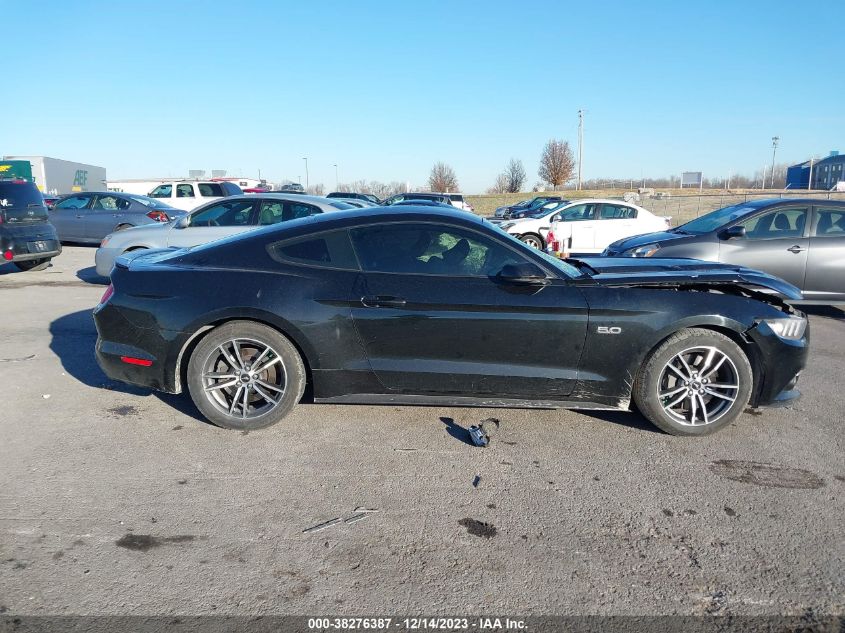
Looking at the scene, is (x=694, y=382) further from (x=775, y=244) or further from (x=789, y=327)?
(x=775, y=244)

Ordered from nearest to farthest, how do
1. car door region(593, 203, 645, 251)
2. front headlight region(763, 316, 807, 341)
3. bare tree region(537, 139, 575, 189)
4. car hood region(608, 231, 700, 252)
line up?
front headlight region(763, 316, 807, 341), car hood region(608, 231, 700, 252), car door region(593, 203, 645, 251), bare tree region(537, 139, 575, 189)

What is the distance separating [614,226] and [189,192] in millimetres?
14493

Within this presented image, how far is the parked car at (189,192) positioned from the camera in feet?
68.8

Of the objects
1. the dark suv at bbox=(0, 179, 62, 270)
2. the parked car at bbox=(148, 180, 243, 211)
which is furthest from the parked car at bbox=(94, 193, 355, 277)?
the parked car at bbox=(148, 180, 243, 211)

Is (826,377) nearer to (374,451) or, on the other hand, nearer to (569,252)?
(374,451)

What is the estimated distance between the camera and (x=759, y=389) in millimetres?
4203

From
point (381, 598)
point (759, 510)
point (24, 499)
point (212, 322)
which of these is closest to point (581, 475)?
point (759, 510)

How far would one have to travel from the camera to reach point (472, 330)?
13.4 ft

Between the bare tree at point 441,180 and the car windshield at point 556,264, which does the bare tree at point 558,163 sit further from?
the car windshield at point 556,264

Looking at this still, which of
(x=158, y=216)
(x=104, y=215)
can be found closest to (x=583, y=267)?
(x=158, y=216)

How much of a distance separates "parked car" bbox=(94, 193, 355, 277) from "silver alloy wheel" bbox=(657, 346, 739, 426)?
6.32m

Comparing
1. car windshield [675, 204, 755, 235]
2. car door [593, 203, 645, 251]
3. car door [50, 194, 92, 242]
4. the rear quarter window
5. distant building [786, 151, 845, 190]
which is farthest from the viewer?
distant building [786, 151, 845, 190]

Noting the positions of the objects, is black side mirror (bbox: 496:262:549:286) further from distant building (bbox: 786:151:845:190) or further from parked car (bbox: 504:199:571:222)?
distant building (bbox: 786:151:845:190)

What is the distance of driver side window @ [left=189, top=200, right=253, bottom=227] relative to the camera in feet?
30.1
